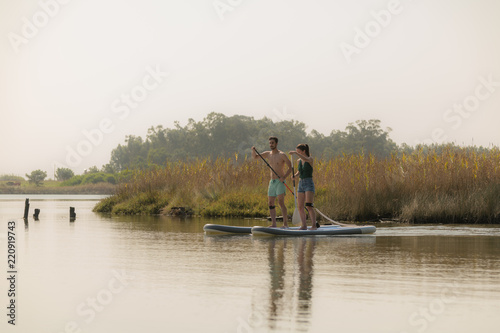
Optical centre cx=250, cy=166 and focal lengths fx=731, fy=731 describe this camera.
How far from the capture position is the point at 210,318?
762cm

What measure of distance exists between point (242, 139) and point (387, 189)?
87.6m

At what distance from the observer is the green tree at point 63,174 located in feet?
401

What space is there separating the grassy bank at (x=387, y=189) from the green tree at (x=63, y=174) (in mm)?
95045

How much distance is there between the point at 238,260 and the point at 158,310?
15.0ft

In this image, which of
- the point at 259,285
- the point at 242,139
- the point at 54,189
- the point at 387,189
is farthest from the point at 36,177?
the point at 259,285

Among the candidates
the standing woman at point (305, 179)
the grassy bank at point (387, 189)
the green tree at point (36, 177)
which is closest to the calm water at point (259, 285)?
the standing woman at point (305, 179)

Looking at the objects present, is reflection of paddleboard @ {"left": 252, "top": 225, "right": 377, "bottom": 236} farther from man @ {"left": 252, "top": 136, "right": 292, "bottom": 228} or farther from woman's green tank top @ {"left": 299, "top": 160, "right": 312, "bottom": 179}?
woman's green tank top @ {"left": 299, "top": 160, "right": 312, "bottom": 179}

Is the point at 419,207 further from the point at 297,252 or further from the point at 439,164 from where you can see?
the point at 297,252

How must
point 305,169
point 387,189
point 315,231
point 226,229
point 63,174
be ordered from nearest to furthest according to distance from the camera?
point 305,169
point 315,231
point 226,229
point 387,189
point 63,174

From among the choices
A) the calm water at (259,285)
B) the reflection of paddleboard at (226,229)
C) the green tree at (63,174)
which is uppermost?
the green tree at (63,174)

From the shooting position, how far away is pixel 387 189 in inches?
935

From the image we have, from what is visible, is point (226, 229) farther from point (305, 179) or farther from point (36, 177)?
point (36, 177)

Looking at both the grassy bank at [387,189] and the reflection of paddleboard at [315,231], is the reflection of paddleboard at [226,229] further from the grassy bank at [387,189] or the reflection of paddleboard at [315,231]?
the grassy bank at [387,189]

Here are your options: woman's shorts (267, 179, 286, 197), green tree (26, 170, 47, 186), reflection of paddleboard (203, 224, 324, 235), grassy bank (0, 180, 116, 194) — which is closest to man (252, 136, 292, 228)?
woman's shorts (267, 179, 286, 197)
